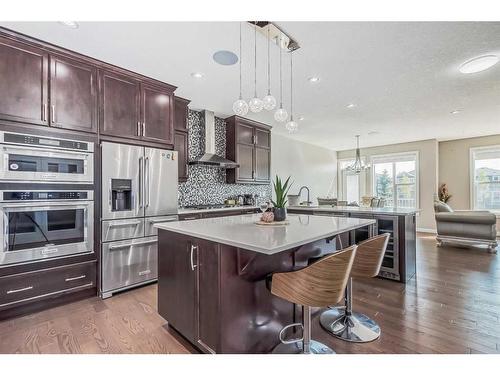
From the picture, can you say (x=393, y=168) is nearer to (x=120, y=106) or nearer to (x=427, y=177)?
(x=427, y=177)

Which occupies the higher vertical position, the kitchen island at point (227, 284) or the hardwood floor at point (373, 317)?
the kitchen island at point (227, 284)

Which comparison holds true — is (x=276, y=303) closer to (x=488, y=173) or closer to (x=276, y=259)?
(x=276, y=259)

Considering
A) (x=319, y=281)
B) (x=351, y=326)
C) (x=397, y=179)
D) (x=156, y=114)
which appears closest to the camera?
(x=319, y=281)

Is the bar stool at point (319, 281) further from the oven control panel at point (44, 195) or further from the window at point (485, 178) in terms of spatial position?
the window at point (485, 178)

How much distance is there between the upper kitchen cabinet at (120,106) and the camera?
2.79 metres

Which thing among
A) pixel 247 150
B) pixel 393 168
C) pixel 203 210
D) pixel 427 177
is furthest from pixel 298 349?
pixel 393 168

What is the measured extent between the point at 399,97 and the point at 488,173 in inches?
190

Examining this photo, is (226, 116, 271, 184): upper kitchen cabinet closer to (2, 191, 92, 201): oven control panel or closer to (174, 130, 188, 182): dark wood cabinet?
(174, 130, 188, 182): dark wood cabinet

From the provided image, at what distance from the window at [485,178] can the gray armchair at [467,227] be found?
2215mm

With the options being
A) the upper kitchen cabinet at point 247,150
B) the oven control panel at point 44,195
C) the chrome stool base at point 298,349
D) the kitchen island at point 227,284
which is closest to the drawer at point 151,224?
the oven control panel at point 44,195

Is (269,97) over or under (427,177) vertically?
over

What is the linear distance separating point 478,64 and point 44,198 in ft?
15.8

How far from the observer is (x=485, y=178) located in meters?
6.39

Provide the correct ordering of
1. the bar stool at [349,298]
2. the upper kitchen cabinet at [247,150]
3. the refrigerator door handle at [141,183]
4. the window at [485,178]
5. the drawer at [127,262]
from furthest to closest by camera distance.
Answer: the window at [485,178] → the upper kitchen cabinet at [247,150] → the refrigerator door handle at [141,183] → the drawer at [127,262] → the bar stool at [349,298]
